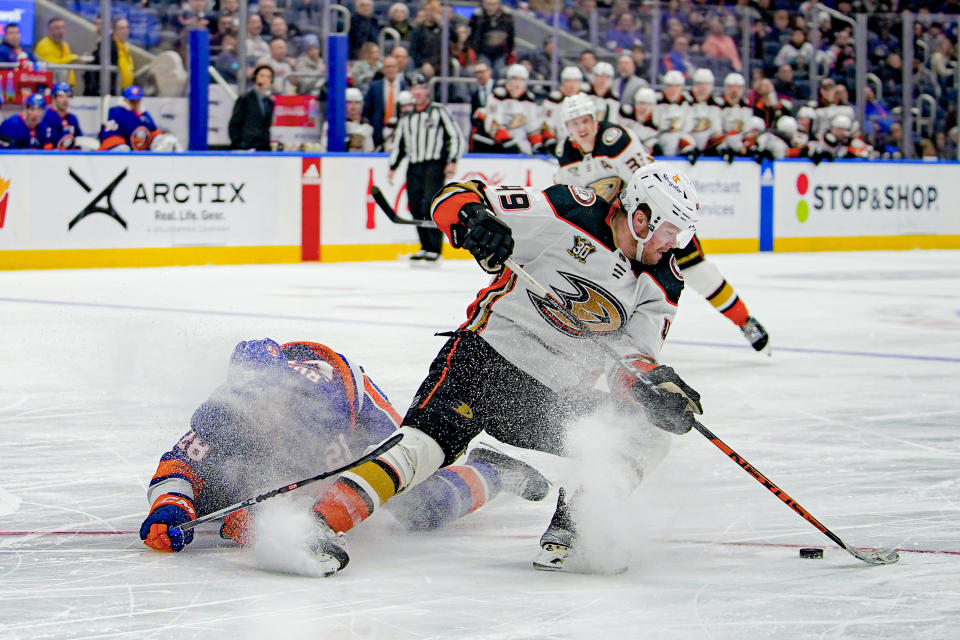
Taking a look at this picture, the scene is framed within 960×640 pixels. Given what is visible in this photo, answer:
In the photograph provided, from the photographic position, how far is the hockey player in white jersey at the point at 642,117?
14.6 metres

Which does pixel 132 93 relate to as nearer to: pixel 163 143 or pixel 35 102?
pixel 163 143

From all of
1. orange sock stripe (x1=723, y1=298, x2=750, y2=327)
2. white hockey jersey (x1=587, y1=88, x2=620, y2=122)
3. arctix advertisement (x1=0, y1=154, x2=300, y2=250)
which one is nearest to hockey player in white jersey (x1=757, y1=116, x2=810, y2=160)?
white hockey jersey (x1=587, y1=88, x2=620, y2=122)

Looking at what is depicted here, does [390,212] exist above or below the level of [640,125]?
below

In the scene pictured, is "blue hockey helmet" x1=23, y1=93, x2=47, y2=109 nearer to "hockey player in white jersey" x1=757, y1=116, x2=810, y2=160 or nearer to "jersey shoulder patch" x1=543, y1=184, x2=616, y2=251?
"hockey player in white jersey" x1=757, y1=116, x2=810, y2=160

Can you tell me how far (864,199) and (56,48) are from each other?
861cm

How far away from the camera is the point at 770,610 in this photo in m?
3.03

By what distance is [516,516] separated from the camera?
3.95 metres

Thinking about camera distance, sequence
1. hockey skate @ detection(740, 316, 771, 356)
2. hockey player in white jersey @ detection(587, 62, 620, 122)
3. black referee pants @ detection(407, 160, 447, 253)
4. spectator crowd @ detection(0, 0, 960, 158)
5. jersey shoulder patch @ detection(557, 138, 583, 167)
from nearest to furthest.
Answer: hockey skate @ detection(740, 316, 771, 356), jersey shoulder patch @ detection(557, 138, 583, 167), black referee pants @ detection(407, 160, 447, 253), spectator crowd @ detection(0, 0, 960, 158), hockey player in white jersey @ detection(587, 62, 620, 122)

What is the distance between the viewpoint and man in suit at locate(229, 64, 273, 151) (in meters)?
12.9

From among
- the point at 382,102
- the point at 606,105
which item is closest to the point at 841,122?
the point at 606,105

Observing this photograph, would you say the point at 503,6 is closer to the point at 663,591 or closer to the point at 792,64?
the point at 792,64

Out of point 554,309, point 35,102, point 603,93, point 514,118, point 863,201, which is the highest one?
point 603,93

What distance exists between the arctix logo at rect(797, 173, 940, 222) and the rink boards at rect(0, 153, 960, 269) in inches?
0.6

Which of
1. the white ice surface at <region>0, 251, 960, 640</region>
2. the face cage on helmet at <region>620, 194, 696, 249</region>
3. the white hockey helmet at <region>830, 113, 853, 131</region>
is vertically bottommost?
the white ice surface at <region>0, 251, 960, 640</region>
